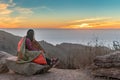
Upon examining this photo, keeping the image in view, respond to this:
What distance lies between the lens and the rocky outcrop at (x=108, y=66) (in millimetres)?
10773

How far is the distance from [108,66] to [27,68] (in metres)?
2.89

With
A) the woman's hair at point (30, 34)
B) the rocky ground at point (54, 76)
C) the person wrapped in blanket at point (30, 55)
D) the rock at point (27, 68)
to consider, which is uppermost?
the woman's hair at point (30, 34)

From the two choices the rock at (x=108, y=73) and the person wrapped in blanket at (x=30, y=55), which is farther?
the person wrapped in blanket at (x=30, y=55)

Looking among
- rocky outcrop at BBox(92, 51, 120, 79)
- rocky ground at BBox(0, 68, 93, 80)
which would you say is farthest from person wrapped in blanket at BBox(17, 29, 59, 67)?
rocky outcrop at BBox(92, 51, 120, 79)

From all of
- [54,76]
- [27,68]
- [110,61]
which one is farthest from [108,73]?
[27,68]

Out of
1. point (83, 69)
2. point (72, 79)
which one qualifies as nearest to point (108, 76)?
point (72, 79)

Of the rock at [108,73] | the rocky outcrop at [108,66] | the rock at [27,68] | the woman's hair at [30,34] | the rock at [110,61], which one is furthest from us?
the woman's hair at [30,34]

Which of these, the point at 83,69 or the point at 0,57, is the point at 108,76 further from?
the point at 0,57

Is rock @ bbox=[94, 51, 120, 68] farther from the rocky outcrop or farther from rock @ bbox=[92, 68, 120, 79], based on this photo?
rock @ bbox=[92, 68, 120, 79]

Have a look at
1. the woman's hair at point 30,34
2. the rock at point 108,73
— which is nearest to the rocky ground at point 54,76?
the rock at point 108,73

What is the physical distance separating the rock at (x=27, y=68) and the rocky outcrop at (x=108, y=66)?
1.89 meters

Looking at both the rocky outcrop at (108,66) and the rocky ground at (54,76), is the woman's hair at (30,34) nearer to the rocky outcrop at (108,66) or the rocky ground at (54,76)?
the rocky ground at (54,76)

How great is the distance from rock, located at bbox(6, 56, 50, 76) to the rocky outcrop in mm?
1891

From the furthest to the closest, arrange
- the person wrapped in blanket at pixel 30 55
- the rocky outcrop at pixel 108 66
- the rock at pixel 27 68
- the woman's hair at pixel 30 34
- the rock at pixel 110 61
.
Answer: the woman's hair at pixel 30 34
the person wrapped in blanket at pixel 30 55
the rock at pixel 27 68
the rock at pixel 110 61
the rocky outcrop at pixel 108 66
